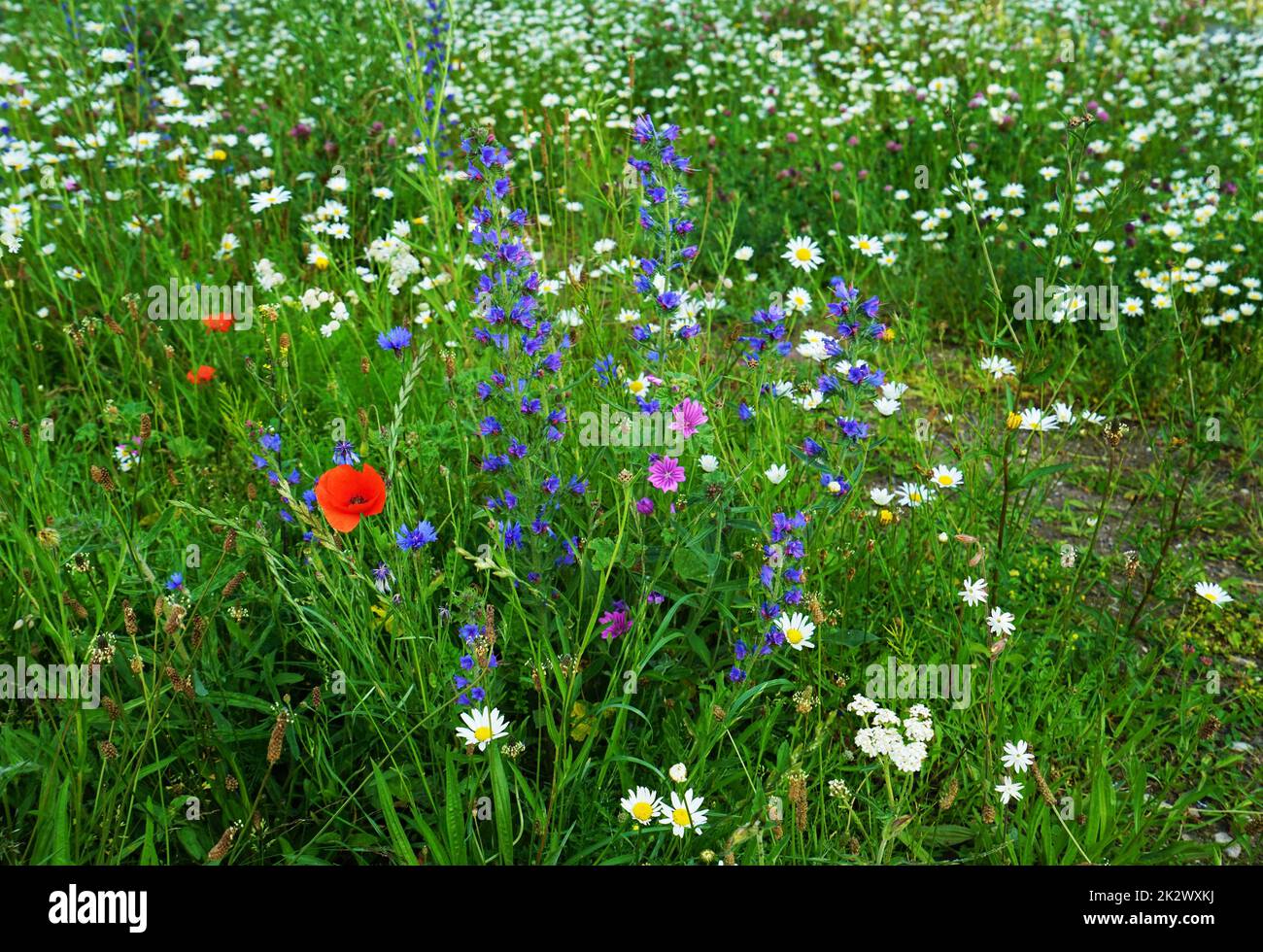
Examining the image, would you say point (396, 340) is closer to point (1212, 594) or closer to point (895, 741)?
point (895, 741)

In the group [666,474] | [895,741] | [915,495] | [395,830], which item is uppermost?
[666,474]

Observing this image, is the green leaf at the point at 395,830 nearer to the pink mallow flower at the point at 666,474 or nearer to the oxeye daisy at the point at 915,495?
the pink mallow flower at the point at 666,474

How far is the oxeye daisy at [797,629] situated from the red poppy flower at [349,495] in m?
0.79

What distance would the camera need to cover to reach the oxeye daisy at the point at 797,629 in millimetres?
1836

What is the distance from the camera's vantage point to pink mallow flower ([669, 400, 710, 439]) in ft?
6.21

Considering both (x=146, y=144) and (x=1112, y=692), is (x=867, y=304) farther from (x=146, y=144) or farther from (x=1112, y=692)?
(x=146, y=144)

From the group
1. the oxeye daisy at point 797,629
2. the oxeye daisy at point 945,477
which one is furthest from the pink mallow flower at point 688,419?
the oxeye daisy at point 945,477

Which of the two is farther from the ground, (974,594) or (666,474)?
(666,474)

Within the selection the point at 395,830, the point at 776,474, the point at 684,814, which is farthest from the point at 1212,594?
the point at 395,830

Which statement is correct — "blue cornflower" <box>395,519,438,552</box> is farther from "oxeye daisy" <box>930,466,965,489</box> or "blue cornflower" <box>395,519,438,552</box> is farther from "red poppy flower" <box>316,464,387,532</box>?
"oxeye daisy" <box>930,466,965,489</box>

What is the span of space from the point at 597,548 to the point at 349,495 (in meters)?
0.48

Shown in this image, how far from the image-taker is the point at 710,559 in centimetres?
187

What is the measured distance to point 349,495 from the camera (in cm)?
182

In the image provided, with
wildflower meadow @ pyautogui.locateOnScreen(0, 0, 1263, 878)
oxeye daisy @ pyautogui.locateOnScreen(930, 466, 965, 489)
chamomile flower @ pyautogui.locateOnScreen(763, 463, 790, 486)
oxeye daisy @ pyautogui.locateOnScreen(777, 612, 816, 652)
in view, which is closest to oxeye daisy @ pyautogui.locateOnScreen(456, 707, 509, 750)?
wildflower meadow @ pyautogui.locateOnScreen(0, 0, 1263, 878)
